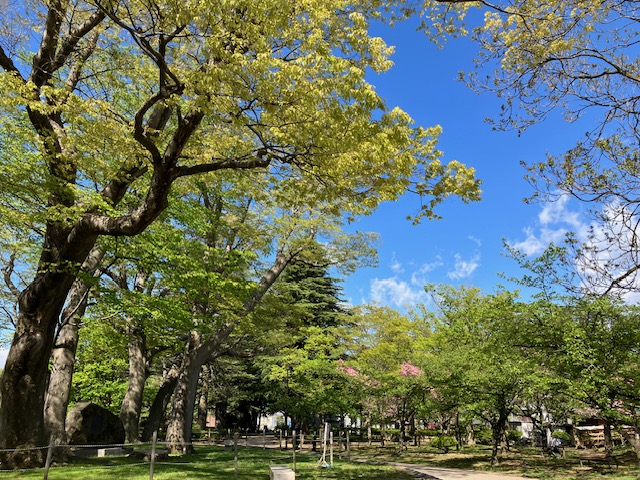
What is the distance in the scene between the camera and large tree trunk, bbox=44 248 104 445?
12.2 meters

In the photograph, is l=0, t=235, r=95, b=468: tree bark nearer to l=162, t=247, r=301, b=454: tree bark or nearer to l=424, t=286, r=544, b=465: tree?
l=162, t=247, r=301, b=454: tree bark

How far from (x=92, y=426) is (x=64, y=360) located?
4.61 m

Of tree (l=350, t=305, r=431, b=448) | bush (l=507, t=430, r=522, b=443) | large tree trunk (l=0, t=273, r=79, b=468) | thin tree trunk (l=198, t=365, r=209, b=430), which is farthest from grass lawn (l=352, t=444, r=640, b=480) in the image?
thin tree trunk (l=198, t=365, r=209, b=430)

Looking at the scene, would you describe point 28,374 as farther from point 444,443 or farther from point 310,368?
point 444,443

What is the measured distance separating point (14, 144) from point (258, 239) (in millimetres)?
8911

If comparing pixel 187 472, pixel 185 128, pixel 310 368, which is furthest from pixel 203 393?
pixel 185 128

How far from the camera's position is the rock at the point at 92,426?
1537 cm

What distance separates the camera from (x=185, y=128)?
263 inches

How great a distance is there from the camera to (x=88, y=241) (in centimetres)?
880

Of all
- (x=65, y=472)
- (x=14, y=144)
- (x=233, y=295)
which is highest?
(x=14, y=144)

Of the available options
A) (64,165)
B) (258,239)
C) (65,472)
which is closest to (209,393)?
(258,239)

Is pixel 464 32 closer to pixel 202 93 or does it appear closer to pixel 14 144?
pixel 202 93

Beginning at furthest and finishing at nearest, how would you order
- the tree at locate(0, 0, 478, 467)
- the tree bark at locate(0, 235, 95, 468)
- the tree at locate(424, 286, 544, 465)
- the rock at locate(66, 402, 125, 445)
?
the rock at locate(66, 402, 125, 445) < the tree at locate(424, 286, 544, 465) < the tree bark at locate(0, 235, 95, 468) < the tree at locate(0, 0, 478, 467)

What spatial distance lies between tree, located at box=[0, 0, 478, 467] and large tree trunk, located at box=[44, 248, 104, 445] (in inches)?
98.0
